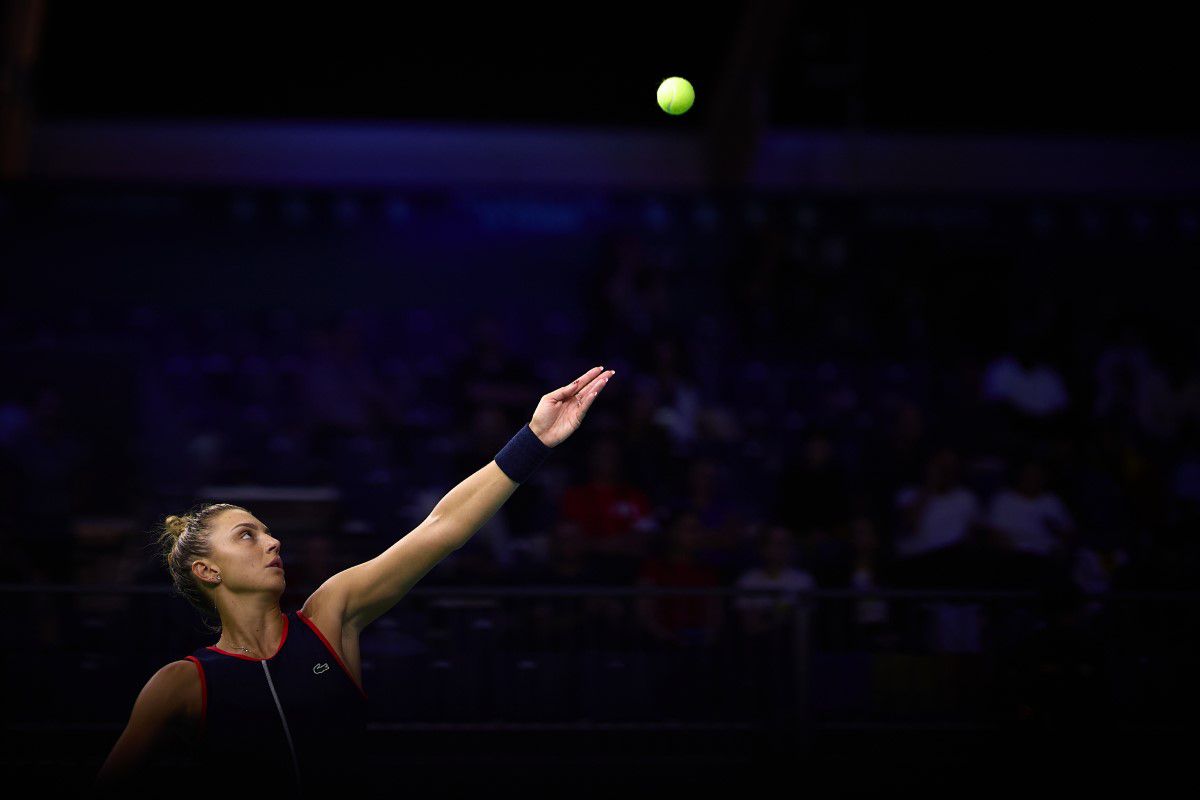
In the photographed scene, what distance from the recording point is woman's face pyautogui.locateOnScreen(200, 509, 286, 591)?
3.29m

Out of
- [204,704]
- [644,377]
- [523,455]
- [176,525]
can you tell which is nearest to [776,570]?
[644,377]

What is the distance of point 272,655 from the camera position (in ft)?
10.6

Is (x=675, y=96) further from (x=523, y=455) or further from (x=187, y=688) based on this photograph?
(x=187, y=688)

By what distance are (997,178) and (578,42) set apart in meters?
5.00

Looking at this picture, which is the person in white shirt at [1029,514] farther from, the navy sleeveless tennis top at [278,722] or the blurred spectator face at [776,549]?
the navy sleeveless tennis top at [278,722]

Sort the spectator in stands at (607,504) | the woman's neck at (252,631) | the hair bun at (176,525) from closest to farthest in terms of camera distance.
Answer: the woman's neck at (252,631) < the hair bun at (176,525) < the spectator in stands at (607,504)

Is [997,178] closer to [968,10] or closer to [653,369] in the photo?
[968,10]

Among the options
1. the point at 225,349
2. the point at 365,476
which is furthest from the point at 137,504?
the point at 225,349

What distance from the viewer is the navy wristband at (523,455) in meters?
3.35

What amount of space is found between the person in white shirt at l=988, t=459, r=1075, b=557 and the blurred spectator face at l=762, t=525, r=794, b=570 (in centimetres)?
173

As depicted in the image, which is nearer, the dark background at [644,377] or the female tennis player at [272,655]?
the female tennis player at [272,655]

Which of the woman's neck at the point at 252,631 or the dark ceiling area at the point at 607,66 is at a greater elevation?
the dark ceiling area at the point at 607,66

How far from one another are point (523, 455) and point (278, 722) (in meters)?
0.93

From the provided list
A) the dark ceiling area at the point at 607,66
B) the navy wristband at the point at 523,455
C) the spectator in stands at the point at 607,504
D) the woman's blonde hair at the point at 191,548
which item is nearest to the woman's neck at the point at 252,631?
the woman's blonde hair at the point at 191,548
